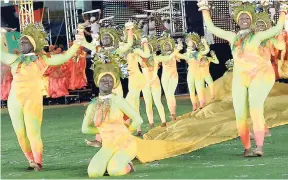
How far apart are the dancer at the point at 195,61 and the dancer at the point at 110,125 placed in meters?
7.15

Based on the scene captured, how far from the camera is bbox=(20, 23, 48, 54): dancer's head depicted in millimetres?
8156

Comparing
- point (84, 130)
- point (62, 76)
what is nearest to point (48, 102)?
point (62, 76)

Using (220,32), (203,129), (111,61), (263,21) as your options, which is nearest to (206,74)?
(203,129)

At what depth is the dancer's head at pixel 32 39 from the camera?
8156 millimetres

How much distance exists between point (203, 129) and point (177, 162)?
97.4 inches

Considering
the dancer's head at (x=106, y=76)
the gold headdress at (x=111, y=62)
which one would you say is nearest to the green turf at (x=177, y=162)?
the dancer's head at (x=106, y=76)

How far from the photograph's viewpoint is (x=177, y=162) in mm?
8180

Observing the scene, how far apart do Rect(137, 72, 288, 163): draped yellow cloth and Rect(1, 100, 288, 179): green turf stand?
0.14 m

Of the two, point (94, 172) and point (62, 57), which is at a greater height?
point (62, 57)

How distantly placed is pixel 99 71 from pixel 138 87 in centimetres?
409

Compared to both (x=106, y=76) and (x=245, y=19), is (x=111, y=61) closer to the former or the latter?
(x=106, y=76)

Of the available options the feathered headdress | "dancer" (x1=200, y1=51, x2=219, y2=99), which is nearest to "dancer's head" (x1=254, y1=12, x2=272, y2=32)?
the feathered headdress

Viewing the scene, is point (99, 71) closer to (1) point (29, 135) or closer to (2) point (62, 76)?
(1) point (29, 135)

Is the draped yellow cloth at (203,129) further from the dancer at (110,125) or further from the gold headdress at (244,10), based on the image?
the gold headdress at (244,10)
